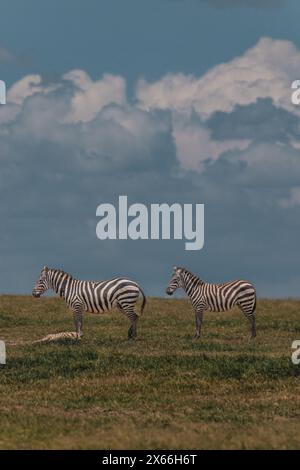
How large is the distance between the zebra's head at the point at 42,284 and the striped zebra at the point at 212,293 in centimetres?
521

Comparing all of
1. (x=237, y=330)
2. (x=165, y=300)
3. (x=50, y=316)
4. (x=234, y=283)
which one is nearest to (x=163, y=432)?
(x=234, y=283)

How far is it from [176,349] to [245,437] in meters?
13.6

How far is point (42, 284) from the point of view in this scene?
37.3 metres

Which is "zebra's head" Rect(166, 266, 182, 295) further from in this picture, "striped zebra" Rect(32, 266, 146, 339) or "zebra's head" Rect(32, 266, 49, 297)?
"zebra's head" Rect(32, 266, 49, 297)

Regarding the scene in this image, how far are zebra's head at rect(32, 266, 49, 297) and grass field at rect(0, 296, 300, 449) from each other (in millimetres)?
1966

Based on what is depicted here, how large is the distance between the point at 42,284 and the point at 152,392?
1415 centimetres

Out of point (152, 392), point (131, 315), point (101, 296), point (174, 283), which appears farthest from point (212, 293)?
point (152, 392)

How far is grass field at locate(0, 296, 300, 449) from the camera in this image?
17828 mm

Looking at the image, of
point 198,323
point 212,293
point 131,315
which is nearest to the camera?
point 131,315

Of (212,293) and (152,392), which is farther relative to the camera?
(212,293)

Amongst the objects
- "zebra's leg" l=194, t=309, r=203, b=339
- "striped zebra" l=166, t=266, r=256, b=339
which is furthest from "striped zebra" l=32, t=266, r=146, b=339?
"zebra's leg" l=194, t=309, r=203, b=339

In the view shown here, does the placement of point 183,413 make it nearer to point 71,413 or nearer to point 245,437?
point 71,413

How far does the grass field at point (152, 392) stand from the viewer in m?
17.8

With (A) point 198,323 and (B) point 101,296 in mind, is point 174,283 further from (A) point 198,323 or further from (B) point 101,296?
(B) point 101,296
